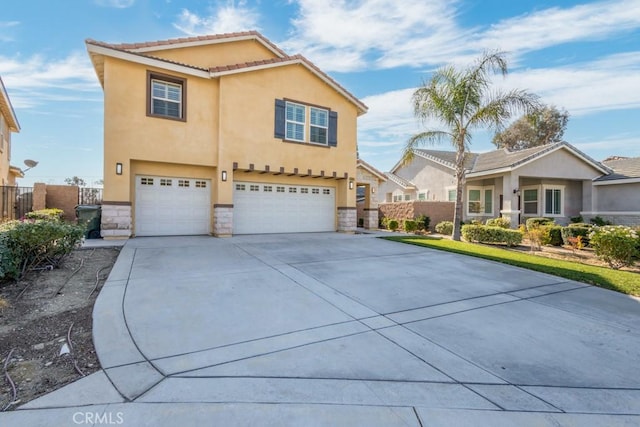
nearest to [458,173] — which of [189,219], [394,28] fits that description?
[394,28]

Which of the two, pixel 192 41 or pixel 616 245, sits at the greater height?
pixel 192 41

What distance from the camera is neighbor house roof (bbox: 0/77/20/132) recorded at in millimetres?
14125

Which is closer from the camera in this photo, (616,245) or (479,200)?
(616,245)

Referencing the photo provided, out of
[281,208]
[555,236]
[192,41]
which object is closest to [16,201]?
[192,41]

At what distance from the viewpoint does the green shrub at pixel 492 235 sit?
13555mm

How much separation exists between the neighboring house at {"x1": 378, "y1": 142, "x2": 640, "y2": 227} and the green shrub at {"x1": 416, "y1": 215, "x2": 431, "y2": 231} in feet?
11.5

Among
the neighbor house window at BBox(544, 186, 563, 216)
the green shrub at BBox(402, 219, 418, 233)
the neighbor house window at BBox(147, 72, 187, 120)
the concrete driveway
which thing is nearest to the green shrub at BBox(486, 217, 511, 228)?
the green shrub at BBox(402, 219, 418, 233)

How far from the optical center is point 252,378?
2896 mm

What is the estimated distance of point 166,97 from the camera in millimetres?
12031

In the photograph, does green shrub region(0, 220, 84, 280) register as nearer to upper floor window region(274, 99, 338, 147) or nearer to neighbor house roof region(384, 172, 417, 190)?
upper floor window region(274, 99, 338, 147)

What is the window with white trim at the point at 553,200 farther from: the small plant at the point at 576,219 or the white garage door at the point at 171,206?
the white garage door at the point at 171,206

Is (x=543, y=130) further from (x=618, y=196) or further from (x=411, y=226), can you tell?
(x=411, y=226)

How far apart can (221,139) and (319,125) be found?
464cm

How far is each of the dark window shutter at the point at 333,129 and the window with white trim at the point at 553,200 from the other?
45.5 ft
